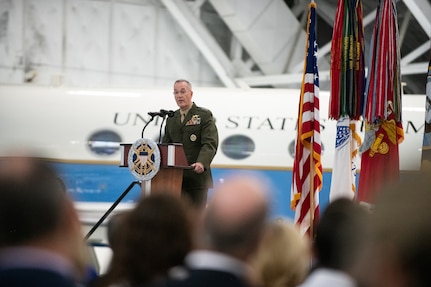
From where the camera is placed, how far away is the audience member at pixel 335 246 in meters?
2.33

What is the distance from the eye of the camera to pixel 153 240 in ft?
7.75

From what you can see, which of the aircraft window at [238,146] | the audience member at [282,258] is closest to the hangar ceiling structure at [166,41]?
the aircraft window at [238,146]

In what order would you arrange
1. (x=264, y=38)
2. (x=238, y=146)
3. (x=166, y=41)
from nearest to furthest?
(x=238, y=146), (x=264, y=38), (x=166, y=41)

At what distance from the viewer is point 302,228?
21.8 ft

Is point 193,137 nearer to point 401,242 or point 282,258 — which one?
point 282,258

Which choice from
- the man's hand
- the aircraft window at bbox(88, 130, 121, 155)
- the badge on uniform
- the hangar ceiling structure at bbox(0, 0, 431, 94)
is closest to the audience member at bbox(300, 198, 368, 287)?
the man's hand

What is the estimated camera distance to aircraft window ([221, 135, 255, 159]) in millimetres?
10938

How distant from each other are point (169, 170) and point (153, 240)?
476 centimetres

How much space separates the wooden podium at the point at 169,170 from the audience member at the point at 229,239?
4773 millimetres

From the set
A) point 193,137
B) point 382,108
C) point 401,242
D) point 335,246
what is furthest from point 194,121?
point 401,242

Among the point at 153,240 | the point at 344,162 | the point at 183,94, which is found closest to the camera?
the point at 153,240

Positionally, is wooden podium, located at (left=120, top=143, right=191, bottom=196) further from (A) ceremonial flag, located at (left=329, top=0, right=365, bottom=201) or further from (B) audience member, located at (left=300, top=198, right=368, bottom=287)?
(B) audience member, located at (left=300, top=198, right=368, bottom=287)

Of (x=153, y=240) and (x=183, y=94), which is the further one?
(x=183, y=94)

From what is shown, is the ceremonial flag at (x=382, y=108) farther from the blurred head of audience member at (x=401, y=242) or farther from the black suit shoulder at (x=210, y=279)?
the blurred head of audience member at (x=401, y=242)
